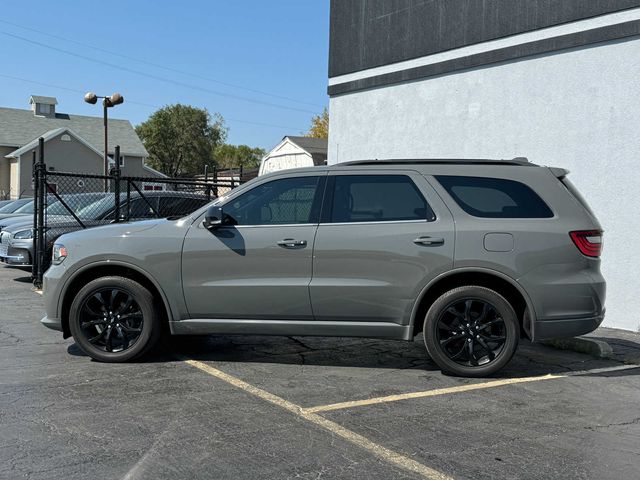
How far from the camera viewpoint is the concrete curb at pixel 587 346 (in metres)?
6.95

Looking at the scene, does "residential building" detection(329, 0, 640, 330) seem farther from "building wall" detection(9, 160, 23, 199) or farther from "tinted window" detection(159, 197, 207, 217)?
"building wall" detection(9, 160, 23, 199)

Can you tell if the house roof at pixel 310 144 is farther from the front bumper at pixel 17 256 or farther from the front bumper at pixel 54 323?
the front bumper at pixel 54 323

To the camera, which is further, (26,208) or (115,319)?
(26,208)

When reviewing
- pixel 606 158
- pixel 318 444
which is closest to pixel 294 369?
pixel 318 444

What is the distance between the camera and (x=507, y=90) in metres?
9.66

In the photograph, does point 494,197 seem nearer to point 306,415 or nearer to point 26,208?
point 306,415

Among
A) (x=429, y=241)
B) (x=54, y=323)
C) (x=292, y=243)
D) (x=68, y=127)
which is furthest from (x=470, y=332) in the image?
(x=68, y=127)

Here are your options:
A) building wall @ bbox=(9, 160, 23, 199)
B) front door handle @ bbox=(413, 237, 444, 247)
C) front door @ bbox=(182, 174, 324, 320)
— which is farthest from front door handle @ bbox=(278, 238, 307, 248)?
building wall @ bbox=(9, 160, 23, 199)

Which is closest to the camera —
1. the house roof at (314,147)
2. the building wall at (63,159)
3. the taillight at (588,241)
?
the taillight at (588,241)

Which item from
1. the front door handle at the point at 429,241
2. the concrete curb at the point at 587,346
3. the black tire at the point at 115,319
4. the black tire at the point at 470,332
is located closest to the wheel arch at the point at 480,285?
the black tire at the point at 470,332

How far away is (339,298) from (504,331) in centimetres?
147

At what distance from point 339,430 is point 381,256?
5.88ft

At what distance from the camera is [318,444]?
4234mm

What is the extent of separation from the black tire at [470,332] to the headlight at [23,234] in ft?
26.5
